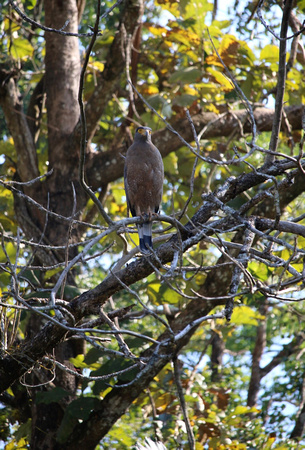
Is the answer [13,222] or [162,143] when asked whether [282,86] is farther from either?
[13,222]

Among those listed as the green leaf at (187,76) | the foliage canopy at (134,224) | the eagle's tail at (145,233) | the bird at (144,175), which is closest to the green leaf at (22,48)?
the foliage canopy at (134,224)

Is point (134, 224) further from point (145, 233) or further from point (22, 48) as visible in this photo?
point (22, 48)

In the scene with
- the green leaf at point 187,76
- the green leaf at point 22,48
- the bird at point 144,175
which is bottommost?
the bird at point 144,175

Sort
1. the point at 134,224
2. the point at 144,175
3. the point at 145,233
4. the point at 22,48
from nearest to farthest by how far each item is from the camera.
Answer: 1. the point at 145,233
2. the point at 144,175
3. the point at 134,224
4. the point at 22,48

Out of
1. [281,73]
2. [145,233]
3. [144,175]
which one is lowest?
[145,233]

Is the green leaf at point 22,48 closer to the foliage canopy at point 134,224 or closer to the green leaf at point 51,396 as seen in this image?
the foliage canopy at point 134,224

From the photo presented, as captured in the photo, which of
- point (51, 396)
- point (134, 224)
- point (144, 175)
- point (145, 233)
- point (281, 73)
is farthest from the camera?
point (134, 224)

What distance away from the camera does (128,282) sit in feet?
9.15

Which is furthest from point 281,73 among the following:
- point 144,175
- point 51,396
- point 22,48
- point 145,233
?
point 22,48

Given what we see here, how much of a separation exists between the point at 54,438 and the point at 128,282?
1.84 metres

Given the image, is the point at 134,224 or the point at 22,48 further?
the point at 22,48

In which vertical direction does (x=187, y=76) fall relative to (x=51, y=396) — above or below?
above

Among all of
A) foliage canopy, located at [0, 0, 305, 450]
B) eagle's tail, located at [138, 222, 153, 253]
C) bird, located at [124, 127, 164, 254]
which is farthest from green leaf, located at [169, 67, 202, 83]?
eagle's tail, located at [138, 222, 153, 253]

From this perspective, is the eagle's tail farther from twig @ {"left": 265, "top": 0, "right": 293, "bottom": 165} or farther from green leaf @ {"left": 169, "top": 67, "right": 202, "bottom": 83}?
green leaf @ {"left": 169, "top": 67, "right": 202, "bottom": 83}
